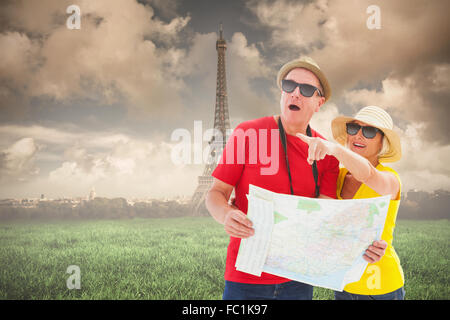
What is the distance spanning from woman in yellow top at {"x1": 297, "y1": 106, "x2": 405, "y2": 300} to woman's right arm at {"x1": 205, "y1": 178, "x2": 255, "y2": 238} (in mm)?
431

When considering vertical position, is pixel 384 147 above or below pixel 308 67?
below

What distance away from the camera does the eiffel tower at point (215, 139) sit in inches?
861

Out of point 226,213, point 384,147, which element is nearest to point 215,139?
point 384,147

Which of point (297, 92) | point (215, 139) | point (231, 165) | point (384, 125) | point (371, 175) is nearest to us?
point (371, 175)

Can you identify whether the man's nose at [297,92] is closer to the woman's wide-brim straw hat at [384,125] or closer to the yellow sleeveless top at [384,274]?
the woman's wide-brim straw hat at [384,125]

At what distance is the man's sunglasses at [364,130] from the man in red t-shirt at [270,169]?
1.11 ft

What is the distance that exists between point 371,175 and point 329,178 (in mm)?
336

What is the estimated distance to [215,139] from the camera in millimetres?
22234

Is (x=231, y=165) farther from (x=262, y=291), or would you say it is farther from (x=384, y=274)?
(x=384, y=274)

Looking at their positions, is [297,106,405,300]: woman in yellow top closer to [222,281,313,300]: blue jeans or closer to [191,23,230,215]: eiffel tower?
[222,281,313,300]: blue jeans

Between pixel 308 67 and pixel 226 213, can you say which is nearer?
pixel 226 213

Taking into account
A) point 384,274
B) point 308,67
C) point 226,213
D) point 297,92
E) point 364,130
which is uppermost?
point 308,67
